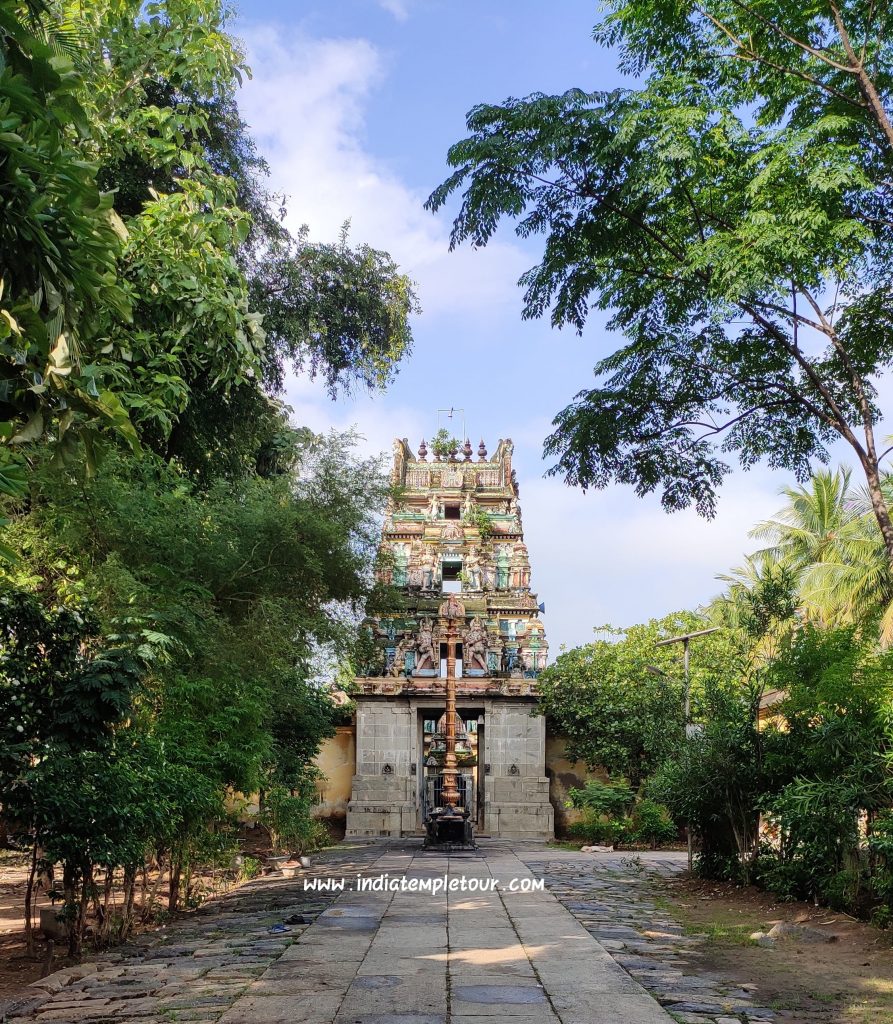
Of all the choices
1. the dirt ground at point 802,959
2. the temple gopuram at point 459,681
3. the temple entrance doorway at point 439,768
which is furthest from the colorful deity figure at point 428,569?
the dirt ground at point 802,959

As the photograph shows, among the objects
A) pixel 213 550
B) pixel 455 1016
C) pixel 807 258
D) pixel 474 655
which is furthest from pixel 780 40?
pixel 474 655

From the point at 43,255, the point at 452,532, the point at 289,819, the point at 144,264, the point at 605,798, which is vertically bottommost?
the point at 289,819

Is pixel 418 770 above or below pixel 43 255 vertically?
below

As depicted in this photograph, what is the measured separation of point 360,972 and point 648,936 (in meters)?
2.99

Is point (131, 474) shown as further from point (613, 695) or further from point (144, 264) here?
point (613, 695)

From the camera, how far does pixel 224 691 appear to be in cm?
993

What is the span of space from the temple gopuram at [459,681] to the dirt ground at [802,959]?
417 inches

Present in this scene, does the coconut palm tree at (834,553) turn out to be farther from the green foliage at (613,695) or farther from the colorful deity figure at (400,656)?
the colorful deity figure at (400,656)

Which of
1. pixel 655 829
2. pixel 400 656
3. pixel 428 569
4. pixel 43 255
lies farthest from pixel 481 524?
pixel 43 255

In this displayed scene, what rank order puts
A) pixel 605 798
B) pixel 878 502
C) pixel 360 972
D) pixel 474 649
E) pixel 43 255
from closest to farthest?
pixel 43 255, pixel 360 972, pixel 878 502, pixel 605 798, pixel 474 649

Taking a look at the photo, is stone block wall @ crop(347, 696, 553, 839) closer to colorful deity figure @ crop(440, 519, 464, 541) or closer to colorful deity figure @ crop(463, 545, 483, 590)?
colorful deity figure @ crop(463, 545, 483, 590)

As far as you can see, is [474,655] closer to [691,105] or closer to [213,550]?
[213,550]

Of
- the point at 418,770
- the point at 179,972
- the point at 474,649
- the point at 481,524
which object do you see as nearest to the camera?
the point at 179,972

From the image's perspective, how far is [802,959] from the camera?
6727mm
